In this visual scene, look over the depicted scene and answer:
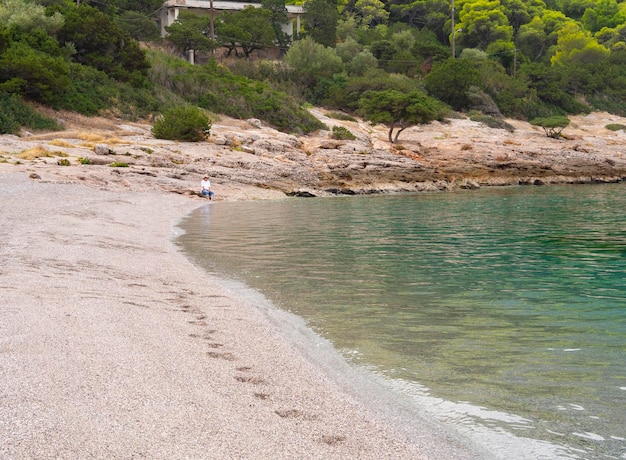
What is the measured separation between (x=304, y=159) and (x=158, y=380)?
37.5 metres

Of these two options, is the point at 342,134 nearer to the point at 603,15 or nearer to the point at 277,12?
the point at 277,12

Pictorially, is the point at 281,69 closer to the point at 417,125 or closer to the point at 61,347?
the point at 417,125

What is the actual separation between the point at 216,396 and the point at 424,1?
116m

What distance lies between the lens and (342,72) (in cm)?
7281

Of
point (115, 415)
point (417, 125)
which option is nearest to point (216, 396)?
point (115, 415)

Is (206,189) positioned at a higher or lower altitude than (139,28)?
lower

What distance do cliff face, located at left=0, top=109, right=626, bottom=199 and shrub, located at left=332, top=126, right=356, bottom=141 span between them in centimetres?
64

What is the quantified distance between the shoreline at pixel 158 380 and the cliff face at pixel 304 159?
20.3m

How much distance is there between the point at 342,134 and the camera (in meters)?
51.1

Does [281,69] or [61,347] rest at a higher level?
[281,69]

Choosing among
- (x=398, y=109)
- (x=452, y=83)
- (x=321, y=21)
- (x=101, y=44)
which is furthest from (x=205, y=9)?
(x=398, y=109)

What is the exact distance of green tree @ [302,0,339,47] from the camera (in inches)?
3435

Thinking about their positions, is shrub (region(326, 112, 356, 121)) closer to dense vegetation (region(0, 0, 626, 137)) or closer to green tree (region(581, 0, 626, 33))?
dense vegetation (region(0, 0, 626, 137))

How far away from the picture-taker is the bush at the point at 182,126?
1591 inches
